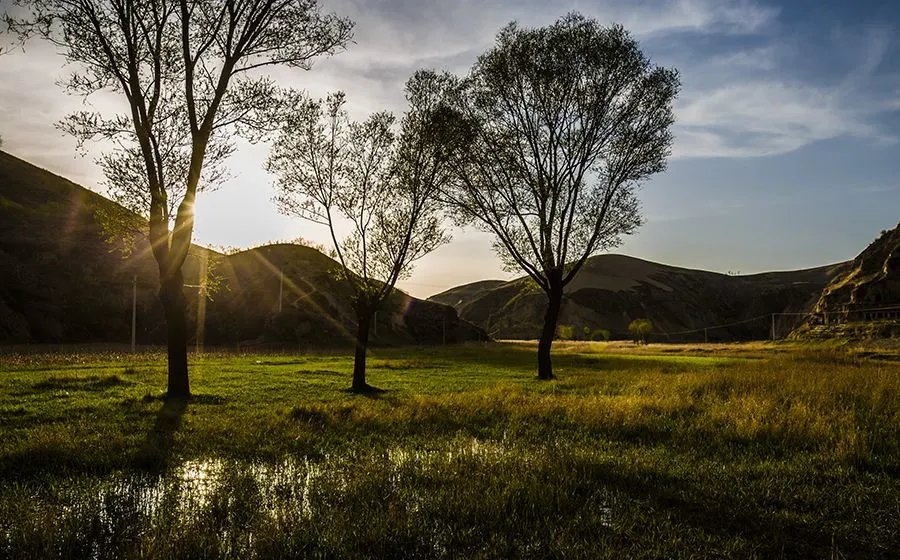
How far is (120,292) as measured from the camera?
88.1m

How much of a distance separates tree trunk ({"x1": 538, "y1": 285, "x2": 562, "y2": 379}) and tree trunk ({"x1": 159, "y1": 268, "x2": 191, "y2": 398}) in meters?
18.2

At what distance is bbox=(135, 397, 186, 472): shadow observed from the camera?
991cm

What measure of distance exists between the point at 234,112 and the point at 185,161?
8.45 ft

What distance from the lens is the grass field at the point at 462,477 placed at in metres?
5.98

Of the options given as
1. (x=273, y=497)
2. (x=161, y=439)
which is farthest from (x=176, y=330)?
(x=273, y=497)

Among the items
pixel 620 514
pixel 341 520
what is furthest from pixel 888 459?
pixel 341 520

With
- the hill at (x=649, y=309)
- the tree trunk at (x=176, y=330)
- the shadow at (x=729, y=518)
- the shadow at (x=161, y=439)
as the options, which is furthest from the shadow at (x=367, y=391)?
the hill at (x=649, y=309)

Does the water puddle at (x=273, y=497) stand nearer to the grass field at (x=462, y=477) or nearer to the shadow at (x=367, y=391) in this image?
the grass field at (x=462, y=477)

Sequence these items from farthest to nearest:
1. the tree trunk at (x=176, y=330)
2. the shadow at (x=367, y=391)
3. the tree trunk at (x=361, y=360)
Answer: the tree trunk at (x=361, y=360) < the shadow at (x=367, y=391) < the tree trunk at (x=176, y=330)

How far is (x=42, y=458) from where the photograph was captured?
998 centimetres

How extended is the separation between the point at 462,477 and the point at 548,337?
25.7m

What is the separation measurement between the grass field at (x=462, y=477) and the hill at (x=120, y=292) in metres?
51.2

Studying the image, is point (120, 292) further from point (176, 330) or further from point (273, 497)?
point (273, 497)

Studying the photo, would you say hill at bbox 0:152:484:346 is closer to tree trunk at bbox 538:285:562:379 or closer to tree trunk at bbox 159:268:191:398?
tree trunk at bbox 538:285:562:379
